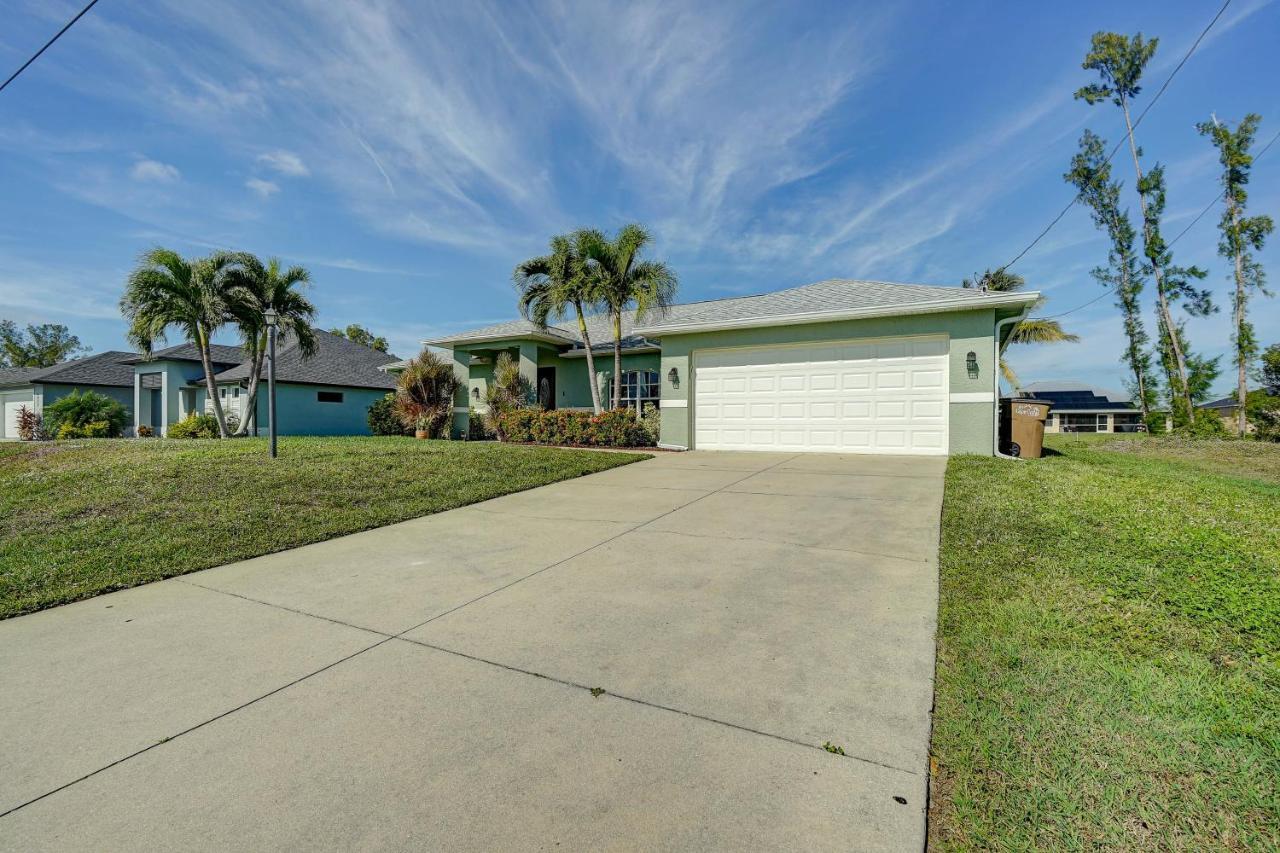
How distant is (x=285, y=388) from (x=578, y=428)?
1265cm

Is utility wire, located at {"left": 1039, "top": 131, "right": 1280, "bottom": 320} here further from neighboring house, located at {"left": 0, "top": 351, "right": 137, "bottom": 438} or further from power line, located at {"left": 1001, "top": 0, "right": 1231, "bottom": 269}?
neighboring house, located at {"left": 0, "top": 351, "right": 137, "bottom": 438}

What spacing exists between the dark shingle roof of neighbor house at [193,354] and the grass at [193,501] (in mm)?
12652

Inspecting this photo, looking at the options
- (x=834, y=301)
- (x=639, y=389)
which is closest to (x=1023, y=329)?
(x=834, y=301)

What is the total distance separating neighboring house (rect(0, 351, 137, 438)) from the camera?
21.8 m

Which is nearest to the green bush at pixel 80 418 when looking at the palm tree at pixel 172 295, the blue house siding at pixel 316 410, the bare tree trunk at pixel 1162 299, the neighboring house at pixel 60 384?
the neighboring house at pixel 60 384

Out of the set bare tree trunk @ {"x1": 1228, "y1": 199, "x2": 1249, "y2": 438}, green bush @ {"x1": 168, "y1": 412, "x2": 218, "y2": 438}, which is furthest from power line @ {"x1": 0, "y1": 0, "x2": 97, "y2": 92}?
bare tree trunk @ {"x1": 1228, "y1": 199, "x2": 1249, "y2": 438}

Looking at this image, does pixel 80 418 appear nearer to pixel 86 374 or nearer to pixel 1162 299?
pixel 86 374

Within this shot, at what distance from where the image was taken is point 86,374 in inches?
911

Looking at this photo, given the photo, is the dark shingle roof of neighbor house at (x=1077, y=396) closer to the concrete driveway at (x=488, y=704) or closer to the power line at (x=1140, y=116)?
the power line at (x=1140, y=116)

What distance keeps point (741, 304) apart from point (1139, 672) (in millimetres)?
12697

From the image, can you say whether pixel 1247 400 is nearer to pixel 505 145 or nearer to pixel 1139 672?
pixel 1139 672

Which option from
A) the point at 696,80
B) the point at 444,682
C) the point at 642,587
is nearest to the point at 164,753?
the point at 444,682

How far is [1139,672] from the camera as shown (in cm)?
229

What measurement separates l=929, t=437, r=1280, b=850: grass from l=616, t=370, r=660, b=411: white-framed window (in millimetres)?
10984
